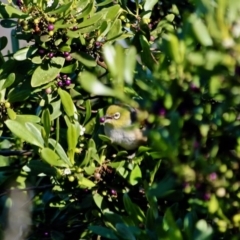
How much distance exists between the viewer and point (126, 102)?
1.10 metres

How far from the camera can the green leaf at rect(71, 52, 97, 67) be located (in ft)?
6.37

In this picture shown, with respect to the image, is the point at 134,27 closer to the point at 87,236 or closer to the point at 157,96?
the point at 87,236

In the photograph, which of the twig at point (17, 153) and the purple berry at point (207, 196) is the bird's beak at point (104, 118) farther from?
the purple berry at point (207, 196)

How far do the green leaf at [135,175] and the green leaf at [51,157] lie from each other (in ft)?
0.57

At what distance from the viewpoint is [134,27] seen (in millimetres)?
2119

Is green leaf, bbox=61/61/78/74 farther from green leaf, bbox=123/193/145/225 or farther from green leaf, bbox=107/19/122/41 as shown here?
green leaf, bbox=123/193/145/225

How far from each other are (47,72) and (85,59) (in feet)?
0.37

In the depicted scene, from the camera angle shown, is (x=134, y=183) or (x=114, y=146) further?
(x=114, y=146)

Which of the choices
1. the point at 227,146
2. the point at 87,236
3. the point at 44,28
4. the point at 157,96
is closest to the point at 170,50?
the point at 157,96

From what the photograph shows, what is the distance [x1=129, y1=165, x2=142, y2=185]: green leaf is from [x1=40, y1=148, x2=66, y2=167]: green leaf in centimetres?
18

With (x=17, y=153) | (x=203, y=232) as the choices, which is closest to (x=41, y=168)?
(x=17, y=153)

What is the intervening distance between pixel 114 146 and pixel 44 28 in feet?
1.22

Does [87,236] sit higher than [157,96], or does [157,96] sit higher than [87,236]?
[157,96]

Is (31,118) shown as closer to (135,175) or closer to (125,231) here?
(135,175)
